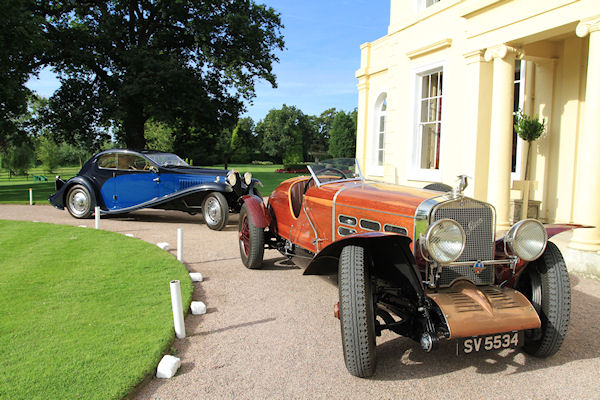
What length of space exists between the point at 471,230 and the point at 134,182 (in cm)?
841

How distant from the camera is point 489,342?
293 centimetres

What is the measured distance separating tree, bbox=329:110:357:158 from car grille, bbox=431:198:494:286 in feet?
174

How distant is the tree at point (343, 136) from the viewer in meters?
56.5

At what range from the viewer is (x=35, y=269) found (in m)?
5.59

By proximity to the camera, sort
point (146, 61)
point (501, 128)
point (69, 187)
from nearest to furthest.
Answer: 1. point (501, 128)
2. point (69, 187)
3. point (146, 61)

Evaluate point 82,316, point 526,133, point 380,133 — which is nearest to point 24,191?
point 380,133

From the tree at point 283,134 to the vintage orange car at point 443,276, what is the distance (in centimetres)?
5794

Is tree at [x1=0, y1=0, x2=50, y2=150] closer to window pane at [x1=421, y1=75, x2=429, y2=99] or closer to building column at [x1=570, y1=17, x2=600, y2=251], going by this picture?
window pane at [x1=421, y1=75, x2=429, y2=99]

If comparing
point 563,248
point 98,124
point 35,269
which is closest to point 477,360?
point 563,248

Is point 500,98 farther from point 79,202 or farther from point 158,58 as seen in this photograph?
point 158,58

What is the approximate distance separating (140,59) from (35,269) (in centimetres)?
1410

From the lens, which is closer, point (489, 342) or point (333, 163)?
point (489, 342)

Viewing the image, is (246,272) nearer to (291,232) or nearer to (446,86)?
(291,232)

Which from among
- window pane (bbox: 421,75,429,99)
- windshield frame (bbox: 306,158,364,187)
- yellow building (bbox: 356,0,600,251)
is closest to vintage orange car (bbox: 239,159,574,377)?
windshield frame (bbox: 306,158,364,187)
